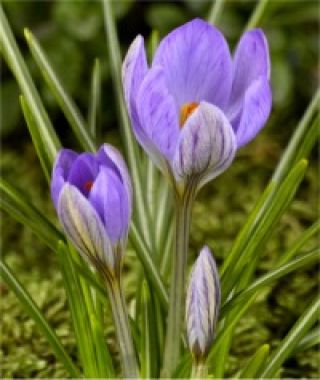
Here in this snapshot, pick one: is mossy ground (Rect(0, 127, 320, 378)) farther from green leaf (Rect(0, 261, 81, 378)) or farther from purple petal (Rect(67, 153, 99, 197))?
purple petal (Rect(67, 153, 99, 197))

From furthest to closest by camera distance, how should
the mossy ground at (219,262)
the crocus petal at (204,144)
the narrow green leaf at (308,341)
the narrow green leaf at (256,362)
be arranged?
1. the mossy ground at (219,262)
2. the narrow green leaf at (308,341)
3. the narrow green leaf at (256,362)
4. the crocus petal at (204,144)

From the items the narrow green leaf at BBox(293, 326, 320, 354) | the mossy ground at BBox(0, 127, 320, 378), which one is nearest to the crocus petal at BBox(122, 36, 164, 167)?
the narrow green leaf at BBox(293, 326, 320, 354)

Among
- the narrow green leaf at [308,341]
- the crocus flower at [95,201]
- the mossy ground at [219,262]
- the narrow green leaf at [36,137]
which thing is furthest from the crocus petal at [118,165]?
the mossy ground at [219,262]

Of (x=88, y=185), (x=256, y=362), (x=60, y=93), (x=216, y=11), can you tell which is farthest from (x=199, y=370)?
(x=216, y=11)

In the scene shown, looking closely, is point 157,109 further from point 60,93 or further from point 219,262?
point 219,262

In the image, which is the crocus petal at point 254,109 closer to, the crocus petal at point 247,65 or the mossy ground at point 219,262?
the crocus petal at point 247,65

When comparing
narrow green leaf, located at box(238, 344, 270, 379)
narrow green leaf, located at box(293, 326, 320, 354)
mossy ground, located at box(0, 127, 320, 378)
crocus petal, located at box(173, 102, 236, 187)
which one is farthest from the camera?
mossy ground, located at box(0, 127, 320, 378)
